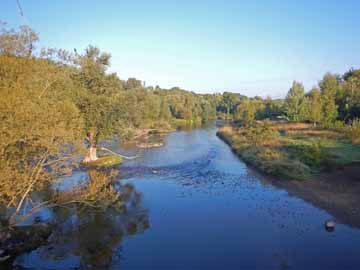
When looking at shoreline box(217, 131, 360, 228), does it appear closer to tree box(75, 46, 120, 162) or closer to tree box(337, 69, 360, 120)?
tree box(75, 46, 120, 162)

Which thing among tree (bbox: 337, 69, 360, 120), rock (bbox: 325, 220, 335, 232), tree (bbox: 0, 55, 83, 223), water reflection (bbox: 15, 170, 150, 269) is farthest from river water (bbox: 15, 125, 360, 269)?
tree (bbox: 337, 69, 360, 120)

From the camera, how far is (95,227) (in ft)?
53.0

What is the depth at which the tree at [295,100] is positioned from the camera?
179 feet

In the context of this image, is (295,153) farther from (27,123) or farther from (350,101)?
(27,123)

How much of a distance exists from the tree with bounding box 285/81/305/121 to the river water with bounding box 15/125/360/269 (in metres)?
33.9

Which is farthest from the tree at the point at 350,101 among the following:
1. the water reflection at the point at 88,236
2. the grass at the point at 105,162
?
the water reflection at the point at 88,236

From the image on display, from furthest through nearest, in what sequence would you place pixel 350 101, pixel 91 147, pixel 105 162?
pixel 350 101
pixel 105 162
pixel 91 147

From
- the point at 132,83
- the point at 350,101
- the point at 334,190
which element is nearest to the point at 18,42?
the point at 334,190

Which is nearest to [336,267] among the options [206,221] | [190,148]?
[206,221]

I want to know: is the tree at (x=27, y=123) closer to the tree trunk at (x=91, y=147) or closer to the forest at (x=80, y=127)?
the forest at (x=80, y=127)

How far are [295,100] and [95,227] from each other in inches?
1877

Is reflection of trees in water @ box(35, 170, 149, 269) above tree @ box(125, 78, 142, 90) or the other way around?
the other way around

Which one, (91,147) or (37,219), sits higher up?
(91,147)

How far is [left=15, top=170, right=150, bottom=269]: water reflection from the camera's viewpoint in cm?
1290
